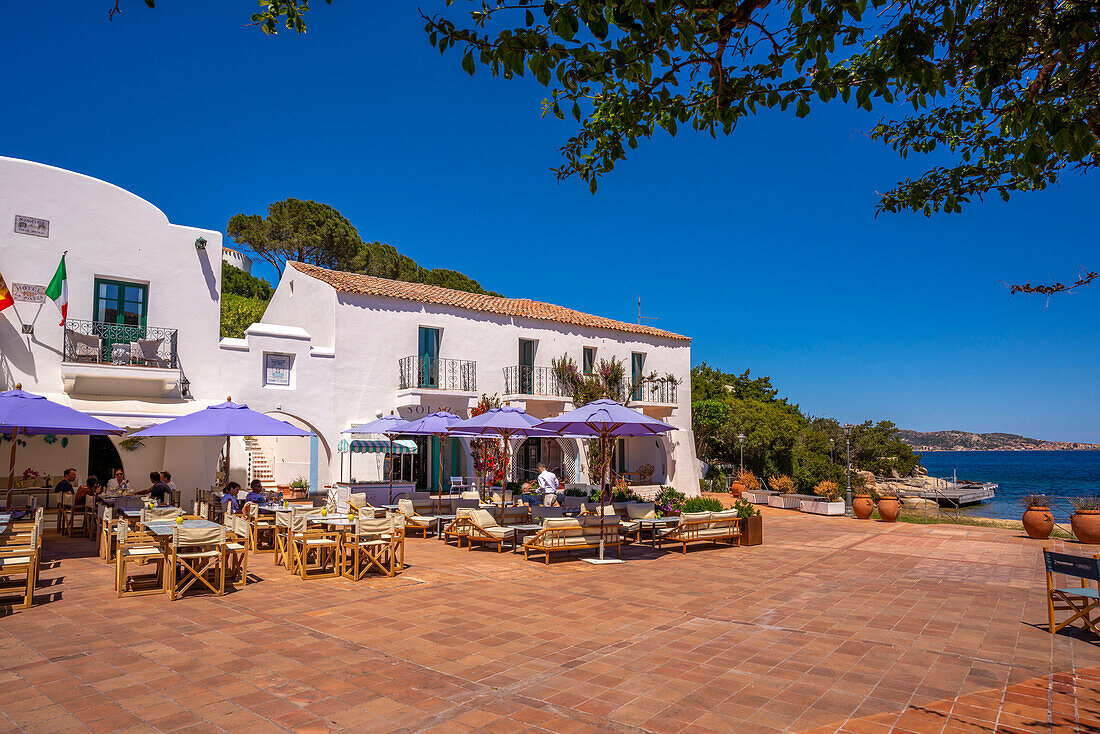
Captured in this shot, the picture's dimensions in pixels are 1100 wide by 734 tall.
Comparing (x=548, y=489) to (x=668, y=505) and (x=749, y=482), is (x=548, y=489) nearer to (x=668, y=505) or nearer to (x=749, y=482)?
(x=668, y=505)

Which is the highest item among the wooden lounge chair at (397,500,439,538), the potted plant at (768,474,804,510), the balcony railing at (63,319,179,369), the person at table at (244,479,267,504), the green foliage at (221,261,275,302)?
the green foliage at (221,261,275,302)

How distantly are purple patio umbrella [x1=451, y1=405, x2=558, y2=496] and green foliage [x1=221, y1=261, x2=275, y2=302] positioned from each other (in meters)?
34.1

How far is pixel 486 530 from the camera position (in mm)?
12117

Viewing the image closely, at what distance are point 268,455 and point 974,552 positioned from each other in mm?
Result: 21613

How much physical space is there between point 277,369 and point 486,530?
917cm

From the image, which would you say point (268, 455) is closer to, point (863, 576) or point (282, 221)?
point (282, 221)

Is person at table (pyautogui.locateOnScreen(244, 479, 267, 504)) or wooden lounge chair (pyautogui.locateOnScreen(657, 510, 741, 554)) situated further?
person at table (pyautogui.locateOnScreen(244, 479, 267, 504))

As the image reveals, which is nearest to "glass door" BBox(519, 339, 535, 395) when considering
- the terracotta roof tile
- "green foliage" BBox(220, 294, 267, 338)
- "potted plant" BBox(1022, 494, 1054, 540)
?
the terracotta roof tile

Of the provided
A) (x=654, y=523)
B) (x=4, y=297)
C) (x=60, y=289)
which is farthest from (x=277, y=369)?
(x=654, y=523)

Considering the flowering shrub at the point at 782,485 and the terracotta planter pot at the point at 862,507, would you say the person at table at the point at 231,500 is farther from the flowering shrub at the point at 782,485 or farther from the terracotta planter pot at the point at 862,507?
the flowering shrub at the point at 782,485

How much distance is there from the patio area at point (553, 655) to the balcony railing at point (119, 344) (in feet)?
22.5

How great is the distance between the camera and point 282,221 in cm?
3550

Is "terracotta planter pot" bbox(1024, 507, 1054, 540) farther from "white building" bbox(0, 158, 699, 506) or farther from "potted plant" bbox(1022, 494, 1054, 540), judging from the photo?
"white building" bbox(0, 158, 699, 506)

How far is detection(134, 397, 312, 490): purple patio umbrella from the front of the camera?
11.1 meters
